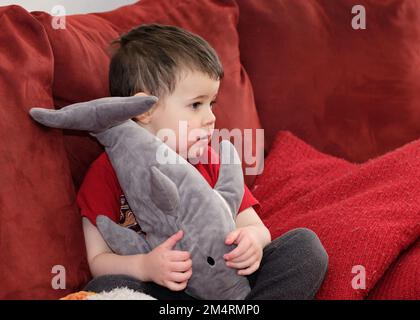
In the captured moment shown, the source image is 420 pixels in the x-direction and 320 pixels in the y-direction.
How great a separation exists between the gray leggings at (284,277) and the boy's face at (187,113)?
229mm

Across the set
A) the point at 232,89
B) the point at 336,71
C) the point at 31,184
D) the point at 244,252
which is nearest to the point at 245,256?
the point at 244,252

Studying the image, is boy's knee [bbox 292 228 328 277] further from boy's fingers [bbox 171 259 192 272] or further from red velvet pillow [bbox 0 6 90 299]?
red velvet pillow [bbox 0 6 90 299]

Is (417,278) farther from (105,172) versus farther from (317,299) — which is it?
(105,172)

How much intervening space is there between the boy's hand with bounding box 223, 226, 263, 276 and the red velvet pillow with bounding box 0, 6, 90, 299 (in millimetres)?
261

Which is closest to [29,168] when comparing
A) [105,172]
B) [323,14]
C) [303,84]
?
[105,172]

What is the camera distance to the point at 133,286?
3.53 ft

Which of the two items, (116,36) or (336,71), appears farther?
(336,71)

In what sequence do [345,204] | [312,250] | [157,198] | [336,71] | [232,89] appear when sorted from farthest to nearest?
[336,71] < [232,89] < [345,204] < [312,250] < [157,198]

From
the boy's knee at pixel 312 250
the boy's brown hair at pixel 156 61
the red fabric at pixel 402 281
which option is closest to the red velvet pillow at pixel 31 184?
the boy's brown hair at pixel 156 61

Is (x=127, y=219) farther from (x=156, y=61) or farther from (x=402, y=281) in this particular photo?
(x=402, y=281)

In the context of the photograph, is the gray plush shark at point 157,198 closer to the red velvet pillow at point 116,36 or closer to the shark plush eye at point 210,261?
the shark plush eye at point 210,261

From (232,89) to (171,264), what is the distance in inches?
22.5

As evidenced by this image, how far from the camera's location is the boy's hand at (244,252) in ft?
3.45

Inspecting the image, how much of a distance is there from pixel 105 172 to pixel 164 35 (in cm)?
26
